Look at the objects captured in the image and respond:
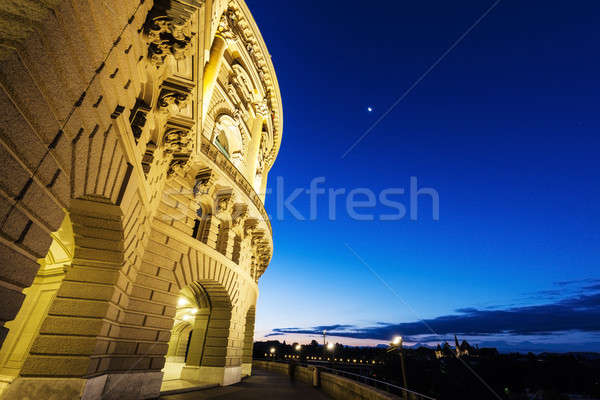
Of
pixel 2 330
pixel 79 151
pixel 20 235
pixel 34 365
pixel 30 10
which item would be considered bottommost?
pixel 34 365

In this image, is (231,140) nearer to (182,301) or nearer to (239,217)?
(239,217)

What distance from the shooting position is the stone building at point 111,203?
9.78 ft

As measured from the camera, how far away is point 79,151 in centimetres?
394

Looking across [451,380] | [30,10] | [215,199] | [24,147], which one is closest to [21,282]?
[24,147]

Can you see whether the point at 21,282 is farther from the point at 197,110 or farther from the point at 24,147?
the point at 197,110

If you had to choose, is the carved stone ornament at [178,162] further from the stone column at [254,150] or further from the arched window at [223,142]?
the stone column at [254,150]

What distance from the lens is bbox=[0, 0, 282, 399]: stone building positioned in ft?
9.78

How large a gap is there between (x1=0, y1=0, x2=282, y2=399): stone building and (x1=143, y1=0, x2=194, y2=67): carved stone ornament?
0.09 ft

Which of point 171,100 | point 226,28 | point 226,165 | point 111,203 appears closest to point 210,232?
point 226,165

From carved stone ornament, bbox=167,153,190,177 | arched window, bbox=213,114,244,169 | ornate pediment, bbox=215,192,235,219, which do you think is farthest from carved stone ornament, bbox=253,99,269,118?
carved stone ornament, bbox=167,153,190,177

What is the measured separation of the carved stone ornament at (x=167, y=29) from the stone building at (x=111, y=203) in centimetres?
3

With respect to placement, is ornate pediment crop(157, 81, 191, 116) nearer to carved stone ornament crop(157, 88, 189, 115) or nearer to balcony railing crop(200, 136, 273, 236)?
carved stone ornament crop(157, 88, 189, 115)

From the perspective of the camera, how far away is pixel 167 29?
532 cm

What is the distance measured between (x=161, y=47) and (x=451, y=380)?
84548 mm
